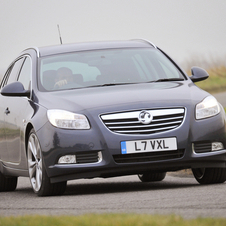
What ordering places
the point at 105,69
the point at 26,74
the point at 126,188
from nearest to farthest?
1. the point at 126,188
2. the point at 105,69
3. the point at 26,74

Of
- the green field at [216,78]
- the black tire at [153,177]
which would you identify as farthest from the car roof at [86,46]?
the green field at [216,78]

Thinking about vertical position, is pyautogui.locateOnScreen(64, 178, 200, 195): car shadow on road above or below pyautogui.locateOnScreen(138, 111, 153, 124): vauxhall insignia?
below

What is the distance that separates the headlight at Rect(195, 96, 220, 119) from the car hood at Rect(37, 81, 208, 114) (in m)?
0.06

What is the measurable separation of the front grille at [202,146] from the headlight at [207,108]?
27 centimetres

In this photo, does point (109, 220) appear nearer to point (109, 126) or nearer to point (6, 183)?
Result: point (109, 126)

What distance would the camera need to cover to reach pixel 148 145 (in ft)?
22.6

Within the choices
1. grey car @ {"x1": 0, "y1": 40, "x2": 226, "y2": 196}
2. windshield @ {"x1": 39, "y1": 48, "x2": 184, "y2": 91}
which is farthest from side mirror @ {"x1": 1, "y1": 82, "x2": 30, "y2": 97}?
windshield @ {"x1": 39, "y1": 48, "x2": 184, "y2": 91}

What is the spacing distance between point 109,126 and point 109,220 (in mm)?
2368

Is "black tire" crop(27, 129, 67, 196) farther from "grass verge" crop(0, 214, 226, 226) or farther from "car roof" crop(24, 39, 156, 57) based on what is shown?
"grass verge" crop(0, 214, 226, 226)

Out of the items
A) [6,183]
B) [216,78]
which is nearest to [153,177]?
[6,183]

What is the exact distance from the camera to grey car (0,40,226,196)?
272 inches

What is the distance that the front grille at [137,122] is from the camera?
6891mm

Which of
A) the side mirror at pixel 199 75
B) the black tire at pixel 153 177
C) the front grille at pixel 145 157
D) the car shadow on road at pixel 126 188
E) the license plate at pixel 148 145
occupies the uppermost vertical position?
the side mirror at pixel 199 75

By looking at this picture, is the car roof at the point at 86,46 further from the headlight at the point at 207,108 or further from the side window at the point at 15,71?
the headlight at the point at 207,108
